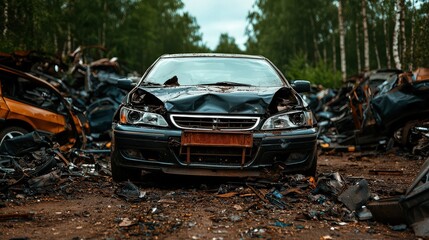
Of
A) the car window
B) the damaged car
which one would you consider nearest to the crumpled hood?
the damaged car

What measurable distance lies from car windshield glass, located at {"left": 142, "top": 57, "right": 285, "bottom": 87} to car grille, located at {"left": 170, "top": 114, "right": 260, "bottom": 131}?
3.09 ft

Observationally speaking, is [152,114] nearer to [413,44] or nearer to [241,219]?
[241,219]

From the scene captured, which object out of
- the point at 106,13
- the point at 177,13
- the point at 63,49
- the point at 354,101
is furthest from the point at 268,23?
the point at 354,101

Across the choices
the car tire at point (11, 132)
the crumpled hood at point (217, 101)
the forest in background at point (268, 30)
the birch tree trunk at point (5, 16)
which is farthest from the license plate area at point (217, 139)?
the forest in background at point (268, 30)

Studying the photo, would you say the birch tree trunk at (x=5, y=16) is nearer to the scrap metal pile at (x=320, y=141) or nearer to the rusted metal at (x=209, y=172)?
the scrap metal pile at (x=320, y=141)

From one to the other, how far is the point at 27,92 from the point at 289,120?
6560 millimetres

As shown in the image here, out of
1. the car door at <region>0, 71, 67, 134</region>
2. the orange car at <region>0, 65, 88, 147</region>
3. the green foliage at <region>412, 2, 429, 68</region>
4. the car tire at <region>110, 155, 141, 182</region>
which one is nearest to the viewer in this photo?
the car tire at <region>110, 155, 141, 182</region>

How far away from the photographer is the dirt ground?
12.0ft

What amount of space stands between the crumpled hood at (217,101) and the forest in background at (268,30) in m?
14.6

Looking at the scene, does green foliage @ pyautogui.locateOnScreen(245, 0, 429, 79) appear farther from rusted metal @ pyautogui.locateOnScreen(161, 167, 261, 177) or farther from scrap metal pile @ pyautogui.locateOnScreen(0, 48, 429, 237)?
rusted metal @ pyautogui.locateOnScreen(161, 167, 261, 177)

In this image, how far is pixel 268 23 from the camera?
54.2 metres

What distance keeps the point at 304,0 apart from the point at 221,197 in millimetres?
42662

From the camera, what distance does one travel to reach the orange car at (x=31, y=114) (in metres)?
7.59

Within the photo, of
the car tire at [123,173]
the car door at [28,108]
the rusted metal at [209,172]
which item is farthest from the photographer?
the car door at [28,108]
